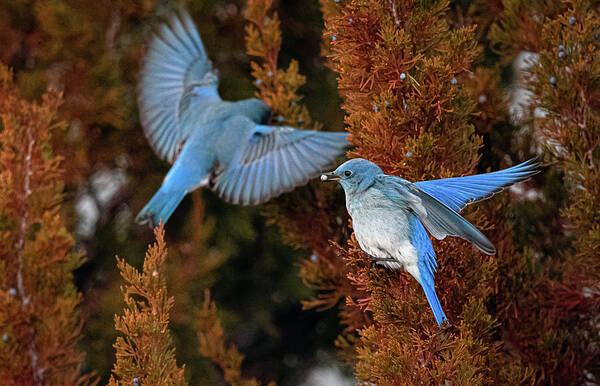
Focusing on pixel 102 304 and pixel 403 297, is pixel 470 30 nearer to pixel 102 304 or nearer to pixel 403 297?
pixel 403 297

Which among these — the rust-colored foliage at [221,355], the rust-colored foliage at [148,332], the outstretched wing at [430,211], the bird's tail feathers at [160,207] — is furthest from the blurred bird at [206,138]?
the outstretched wing at [430,211]

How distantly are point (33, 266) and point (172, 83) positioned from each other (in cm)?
105

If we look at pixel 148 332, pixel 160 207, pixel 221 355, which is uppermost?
pixel 148 332

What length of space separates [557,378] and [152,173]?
81.9 inches

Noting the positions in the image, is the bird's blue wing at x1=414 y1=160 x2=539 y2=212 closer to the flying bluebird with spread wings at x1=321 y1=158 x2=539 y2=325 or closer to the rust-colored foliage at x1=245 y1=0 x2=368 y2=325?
the flying bluebird with spread wings at x1=321 y1=158 x2=539 y2=325

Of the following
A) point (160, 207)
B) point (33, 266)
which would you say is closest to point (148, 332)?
point (33, 266)

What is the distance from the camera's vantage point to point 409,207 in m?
1.16

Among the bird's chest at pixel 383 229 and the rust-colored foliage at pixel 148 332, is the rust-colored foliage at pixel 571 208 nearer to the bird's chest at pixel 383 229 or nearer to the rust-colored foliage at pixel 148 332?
the bird's chest at pixel 383 229

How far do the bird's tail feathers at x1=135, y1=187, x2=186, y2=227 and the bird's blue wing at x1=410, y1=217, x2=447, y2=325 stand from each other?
1160 millimetres

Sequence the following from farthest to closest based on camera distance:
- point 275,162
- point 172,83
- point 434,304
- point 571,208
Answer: point 172,83 < point 275,162 < point 571,208 < point 434,304

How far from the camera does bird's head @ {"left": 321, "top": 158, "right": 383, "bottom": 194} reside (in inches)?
45.7

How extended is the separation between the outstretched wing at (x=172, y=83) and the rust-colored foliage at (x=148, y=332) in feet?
3.49

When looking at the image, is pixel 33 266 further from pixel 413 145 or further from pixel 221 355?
pixel 413 145

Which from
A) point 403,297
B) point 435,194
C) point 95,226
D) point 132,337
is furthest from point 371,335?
point 95,226
